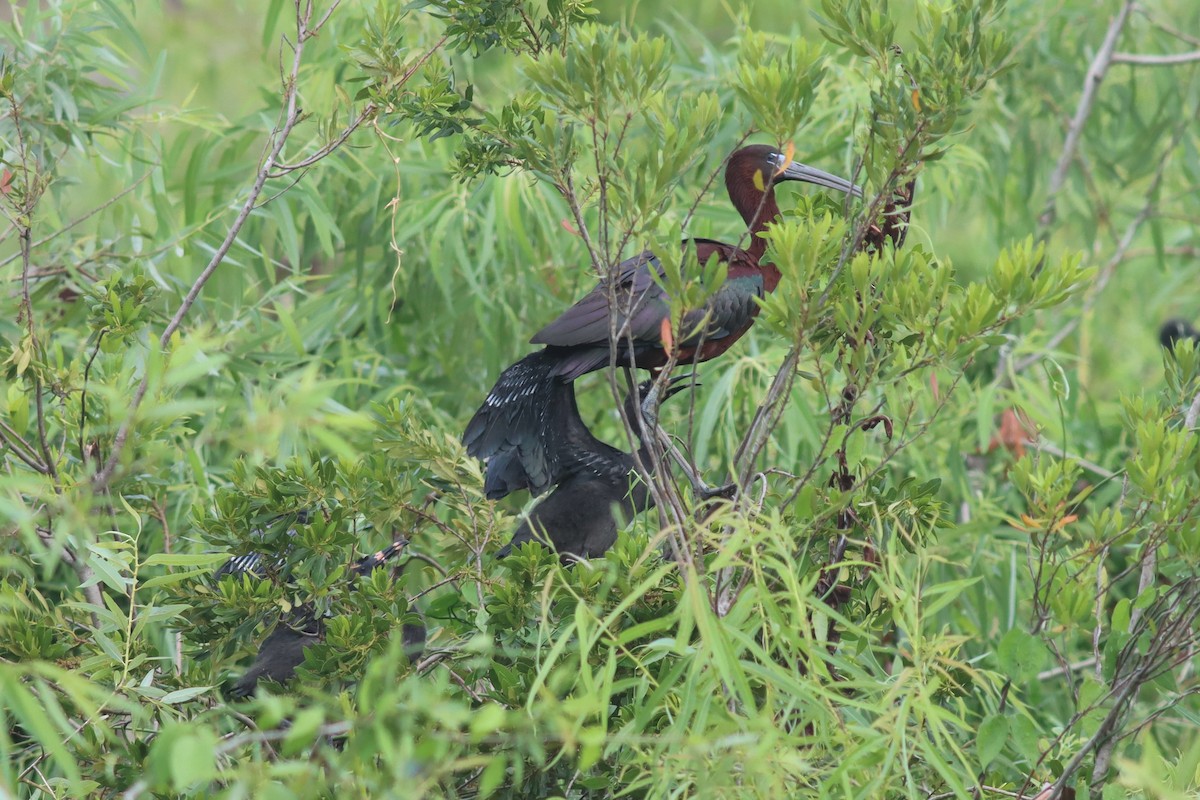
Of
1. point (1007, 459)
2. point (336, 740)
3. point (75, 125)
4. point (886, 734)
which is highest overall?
point (75, 125)

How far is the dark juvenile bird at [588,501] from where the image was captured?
257 cm

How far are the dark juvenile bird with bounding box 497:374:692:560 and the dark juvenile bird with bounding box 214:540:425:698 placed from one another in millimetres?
230

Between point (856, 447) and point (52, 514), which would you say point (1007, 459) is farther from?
point (52, 514)

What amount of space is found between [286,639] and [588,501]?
629mm

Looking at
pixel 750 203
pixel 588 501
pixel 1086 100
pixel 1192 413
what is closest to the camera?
pixel 1192 413

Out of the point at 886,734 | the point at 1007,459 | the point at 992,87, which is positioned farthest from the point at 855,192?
the point at 992,87

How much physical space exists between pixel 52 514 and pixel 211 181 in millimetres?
2313

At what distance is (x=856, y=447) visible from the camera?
220cm

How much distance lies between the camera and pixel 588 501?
2592 millimetres

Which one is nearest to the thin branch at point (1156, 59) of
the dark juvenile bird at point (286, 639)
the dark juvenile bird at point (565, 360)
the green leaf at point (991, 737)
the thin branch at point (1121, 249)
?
the thin branch at point (1121, 249)

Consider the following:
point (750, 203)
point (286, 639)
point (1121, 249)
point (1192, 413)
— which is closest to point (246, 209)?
point (286, 639)

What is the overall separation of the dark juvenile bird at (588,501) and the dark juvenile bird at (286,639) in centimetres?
23

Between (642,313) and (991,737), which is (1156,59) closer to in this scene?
(642,313)

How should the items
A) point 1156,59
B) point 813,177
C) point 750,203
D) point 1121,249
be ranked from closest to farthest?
point 813,177 → point 750,203 → point 1156,59 → point 1121,249
